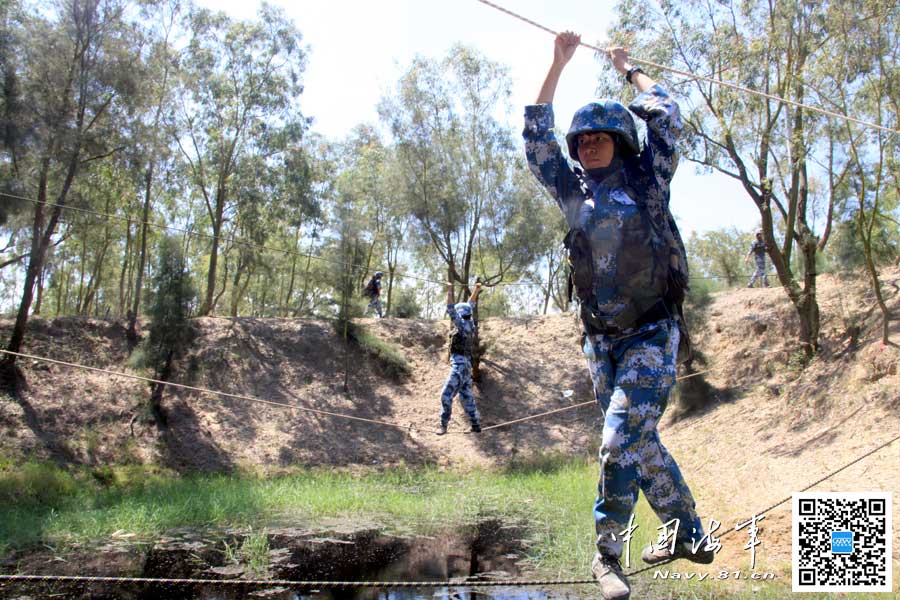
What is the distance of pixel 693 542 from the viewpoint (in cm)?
340

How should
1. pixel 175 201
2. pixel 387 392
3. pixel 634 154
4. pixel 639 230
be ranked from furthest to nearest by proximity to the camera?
pixel 175 201 < pixel 387 392 < pixel 634 154 < pixel 639 230

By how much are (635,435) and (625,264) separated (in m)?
0.77

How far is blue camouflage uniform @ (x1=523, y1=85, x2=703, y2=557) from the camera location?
322 cm

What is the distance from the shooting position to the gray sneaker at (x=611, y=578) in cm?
303

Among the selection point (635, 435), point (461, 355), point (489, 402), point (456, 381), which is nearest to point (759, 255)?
point (489, 402)

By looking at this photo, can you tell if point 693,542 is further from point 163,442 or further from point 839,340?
point 163,442

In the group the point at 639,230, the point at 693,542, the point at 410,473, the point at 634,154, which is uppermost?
the point at 634,154

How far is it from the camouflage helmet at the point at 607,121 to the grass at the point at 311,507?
12.8ft

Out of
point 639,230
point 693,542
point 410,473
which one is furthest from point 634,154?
point 410,473

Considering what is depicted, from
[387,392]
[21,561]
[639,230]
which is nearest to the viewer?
[639,230]

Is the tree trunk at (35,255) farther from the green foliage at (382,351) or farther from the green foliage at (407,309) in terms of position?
the green foliage at (407,309)

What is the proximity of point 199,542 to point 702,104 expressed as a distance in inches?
430

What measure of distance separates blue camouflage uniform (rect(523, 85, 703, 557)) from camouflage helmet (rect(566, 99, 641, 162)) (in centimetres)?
11

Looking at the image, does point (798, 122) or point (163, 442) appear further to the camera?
point (163, 442)
